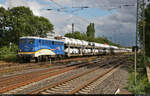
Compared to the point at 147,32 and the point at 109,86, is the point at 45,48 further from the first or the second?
the point at 147,32

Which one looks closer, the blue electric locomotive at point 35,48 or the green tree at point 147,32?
the blue electric locomotive at point 35,48

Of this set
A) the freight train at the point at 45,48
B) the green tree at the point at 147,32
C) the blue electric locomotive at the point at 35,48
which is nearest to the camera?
the blue electric locomotive at the point at 35,48

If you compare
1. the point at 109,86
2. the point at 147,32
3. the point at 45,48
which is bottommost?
the point at 109,86

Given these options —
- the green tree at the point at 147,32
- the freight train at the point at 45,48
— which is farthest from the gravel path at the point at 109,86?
the green tree at the point at 147,32

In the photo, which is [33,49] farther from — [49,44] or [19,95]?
[19,95]

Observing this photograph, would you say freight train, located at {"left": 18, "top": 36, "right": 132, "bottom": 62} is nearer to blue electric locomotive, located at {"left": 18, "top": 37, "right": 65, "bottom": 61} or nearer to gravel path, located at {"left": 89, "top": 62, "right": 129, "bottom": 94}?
blue electric locomotive, located at {"left": 18, "top": 37, "right": 65, "bottom": 61}

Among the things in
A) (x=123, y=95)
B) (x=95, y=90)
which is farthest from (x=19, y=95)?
(x=123, y=95)

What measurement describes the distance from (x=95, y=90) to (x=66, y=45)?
2018cm

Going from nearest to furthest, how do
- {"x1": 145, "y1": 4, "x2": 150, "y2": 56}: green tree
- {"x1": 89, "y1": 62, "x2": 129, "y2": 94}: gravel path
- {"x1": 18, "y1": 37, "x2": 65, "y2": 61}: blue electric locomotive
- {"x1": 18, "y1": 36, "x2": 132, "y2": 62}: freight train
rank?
1. {"x1": 89, "y1": 62, "x2": 129, "y2": 94}: gravel path
2. {"x1": 18, "y1": 37, "x2": 65, "y2": 61}: blue electric locomotive
3. {"x1": 18, "y1": 36, "x2": 132, "y2": 62}: freight train
4. {"x1": 145, "y1": 4, "x2": 150, "y2": 56}: green tree

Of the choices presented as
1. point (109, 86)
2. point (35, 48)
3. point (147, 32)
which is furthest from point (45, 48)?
point (147, 32)

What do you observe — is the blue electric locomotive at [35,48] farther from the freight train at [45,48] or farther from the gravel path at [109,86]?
the gravel path at [109,86]

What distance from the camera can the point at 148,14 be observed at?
93.2 ft

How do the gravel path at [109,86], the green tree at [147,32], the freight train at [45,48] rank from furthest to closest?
the green tree at [147,32] → the freight train at [45,48] → the gravel path at [109,86]

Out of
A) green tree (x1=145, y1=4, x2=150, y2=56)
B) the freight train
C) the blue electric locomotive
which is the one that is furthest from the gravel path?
green tree (x1=145, y1=4, x2=150, y2=56)
